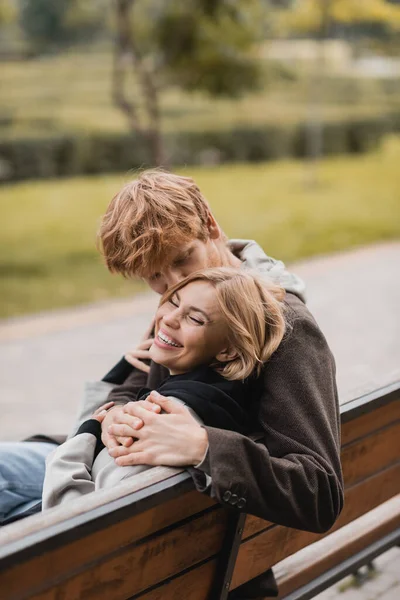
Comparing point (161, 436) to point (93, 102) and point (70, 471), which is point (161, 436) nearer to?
point (70, 471)

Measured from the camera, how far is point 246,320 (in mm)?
2023

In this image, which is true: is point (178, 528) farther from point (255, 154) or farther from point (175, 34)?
point (255, 154)

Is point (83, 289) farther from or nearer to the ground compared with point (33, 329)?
nearer to the ground

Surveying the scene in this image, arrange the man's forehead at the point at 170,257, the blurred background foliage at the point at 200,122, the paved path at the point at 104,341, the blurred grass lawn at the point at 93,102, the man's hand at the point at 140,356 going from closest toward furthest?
the man's forehead at the point at 170,257, the man's hand at the point at 140,356, the paved path at the point at 104,341, the blurred background foliage at the point at 200,122, the blurred grass lawn at the point at 93,102

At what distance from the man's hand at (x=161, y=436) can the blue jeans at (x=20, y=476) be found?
19.1 inches

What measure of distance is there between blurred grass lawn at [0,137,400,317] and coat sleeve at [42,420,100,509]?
8.67m

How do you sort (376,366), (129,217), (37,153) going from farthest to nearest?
(37,153) < (376,366) < (129,217)

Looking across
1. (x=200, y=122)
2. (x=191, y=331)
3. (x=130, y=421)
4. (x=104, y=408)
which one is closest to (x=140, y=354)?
(x=104, y=408)

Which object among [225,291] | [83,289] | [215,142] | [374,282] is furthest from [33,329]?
[215,142]

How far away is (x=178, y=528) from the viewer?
1867 mm

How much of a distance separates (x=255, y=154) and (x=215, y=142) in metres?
1.28

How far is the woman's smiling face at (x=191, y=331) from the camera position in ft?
6.73

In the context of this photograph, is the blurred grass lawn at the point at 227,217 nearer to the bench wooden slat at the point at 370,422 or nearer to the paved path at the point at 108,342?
the paved path at the point at 108,342

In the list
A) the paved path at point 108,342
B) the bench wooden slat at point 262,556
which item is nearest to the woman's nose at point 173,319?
the bench wooden slat at point 262,556
